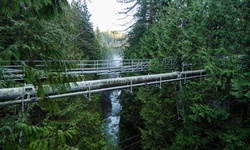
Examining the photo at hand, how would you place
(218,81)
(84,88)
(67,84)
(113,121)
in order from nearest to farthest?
(67,84), (84,88), (218,81), (113,121)

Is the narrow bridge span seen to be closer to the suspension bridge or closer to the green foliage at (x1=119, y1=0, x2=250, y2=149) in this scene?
the suspension bridge

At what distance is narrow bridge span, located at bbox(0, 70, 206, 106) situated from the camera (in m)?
3.49

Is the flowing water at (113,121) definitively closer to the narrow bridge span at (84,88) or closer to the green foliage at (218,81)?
the narrow bridge span at (84,88)

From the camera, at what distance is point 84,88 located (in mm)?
5195

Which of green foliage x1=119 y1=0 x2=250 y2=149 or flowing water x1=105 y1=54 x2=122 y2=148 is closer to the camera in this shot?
green foliage x1=119 y1=0 x2=250 y2=149

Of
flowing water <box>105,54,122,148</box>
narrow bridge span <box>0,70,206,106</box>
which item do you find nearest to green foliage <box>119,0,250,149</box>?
narrow bridge span <box>0,70,206,106</box>

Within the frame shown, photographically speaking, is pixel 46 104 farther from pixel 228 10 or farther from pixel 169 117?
pixel 169 117

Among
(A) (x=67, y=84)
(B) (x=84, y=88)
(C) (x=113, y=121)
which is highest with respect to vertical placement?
(A) (x=67, y=84)

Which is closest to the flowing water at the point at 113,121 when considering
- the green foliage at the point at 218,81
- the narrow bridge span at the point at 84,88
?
the narrow bridge span at the point at 84,88

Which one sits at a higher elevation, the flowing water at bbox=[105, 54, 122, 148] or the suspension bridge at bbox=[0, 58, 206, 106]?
the suspension bridge at bbox=[0, 58, 206, 106]

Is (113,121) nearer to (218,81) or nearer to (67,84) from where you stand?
(218,81)

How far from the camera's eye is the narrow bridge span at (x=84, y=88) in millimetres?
3490

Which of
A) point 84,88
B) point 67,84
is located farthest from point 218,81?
point 67,84

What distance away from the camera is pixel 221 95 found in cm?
757
